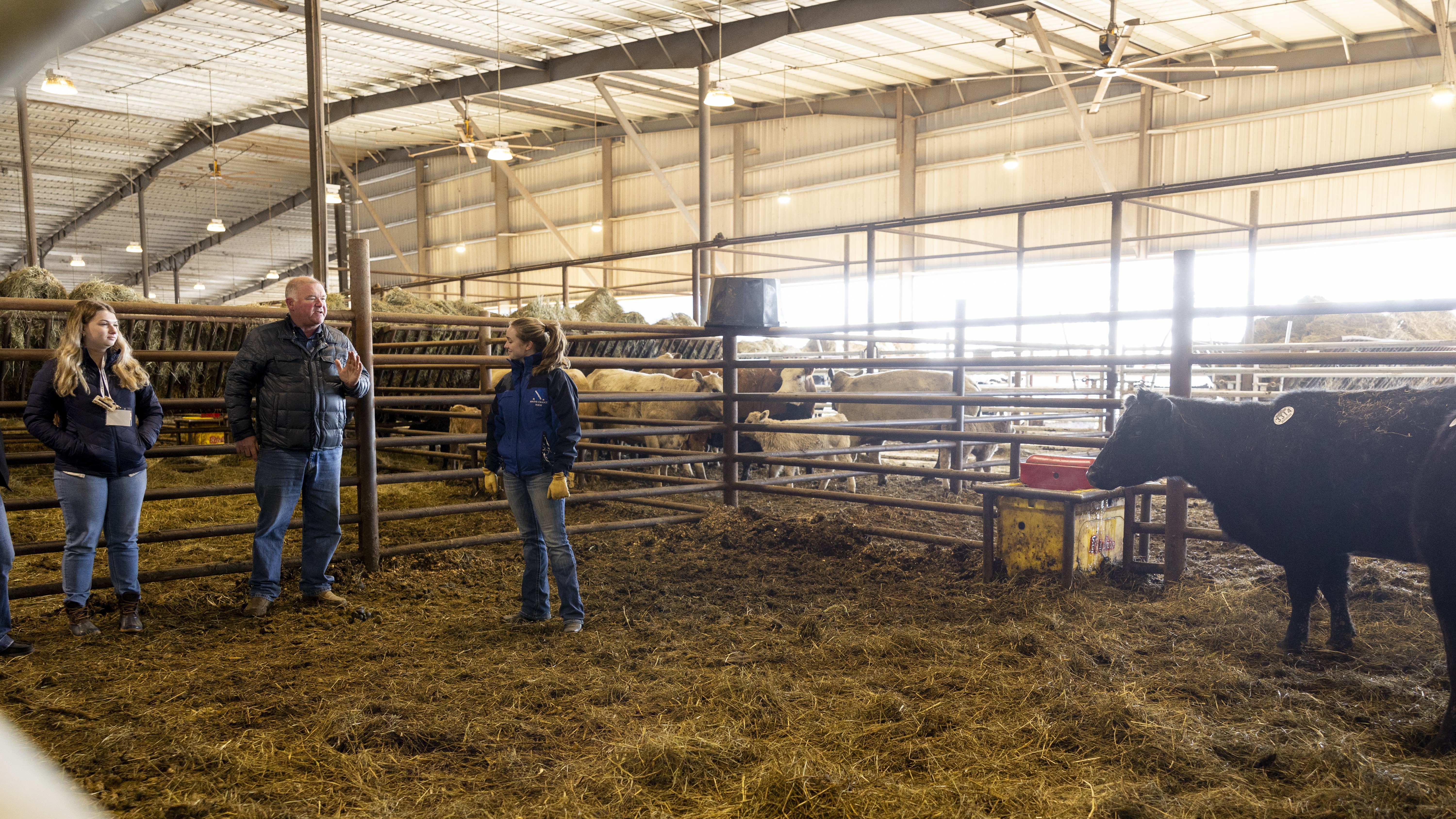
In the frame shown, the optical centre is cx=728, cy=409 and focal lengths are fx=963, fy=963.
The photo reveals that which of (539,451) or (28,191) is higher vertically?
(28,191)

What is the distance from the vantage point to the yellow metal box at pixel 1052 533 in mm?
4957

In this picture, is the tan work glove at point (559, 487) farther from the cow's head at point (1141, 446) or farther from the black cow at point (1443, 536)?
the black cow at point (1443, 536)

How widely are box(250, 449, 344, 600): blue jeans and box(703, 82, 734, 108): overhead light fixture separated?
1037 centimetres

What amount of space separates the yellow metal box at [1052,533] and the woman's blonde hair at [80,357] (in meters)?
4.25

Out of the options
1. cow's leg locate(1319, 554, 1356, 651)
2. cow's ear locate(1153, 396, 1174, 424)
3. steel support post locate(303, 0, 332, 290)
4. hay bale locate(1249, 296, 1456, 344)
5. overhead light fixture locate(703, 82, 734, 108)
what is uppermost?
overhead light fixture locate(703, 82, 734, 108)

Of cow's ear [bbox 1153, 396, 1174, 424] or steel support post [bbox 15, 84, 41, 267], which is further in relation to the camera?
steel support post [bbox 15, 84, 41, 267]

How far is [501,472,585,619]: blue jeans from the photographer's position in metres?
4.50

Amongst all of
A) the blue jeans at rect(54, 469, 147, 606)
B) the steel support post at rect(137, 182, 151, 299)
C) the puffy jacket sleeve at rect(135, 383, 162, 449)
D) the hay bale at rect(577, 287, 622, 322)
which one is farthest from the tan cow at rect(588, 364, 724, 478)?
the steel support post at rect(137, 182, 151, 299)

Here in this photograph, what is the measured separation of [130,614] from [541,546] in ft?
6.21

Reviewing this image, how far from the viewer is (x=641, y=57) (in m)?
17.6

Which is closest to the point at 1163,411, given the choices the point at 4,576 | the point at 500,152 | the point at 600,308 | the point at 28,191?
the point at 4,576

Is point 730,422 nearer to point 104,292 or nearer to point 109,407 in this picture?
point 109,407

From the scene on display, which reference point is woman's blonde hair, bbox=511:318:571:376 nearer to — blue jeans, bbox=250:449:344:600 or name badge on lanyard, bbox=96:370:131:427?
blue jeans, bbox=250:449:344:600

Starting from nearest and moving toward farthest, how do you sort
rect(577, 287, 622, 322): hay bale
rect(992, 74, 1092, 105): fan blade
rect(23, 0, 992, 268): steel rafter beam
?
rect(992, 74, 1092, 105): fan blade, rect(577, 287, 622, 322): hay bale, rect(23, 0, 992, 268): steel rafter beam
